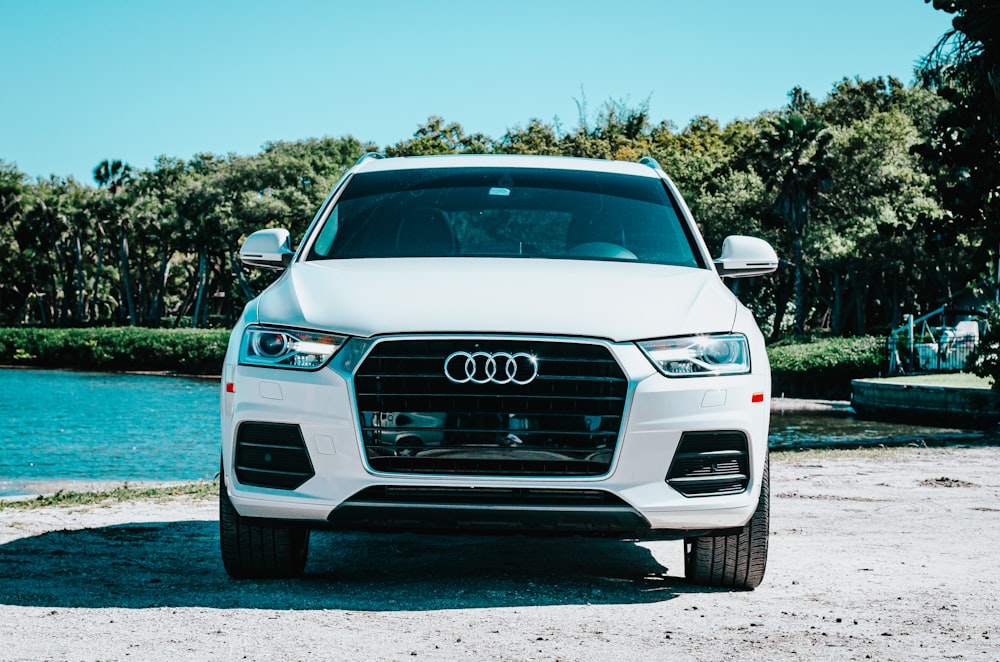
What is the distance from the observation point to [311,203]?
71.1m

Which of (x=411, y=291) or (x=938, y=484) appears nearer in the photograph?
(x=411, y=291)

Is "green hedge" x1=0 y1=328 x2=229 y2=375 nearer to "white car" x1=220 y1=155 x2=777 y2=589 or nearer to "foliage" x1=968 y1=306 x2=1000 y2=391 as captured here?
"foliage" x1=968 y1=306 x2=1000 y2=391

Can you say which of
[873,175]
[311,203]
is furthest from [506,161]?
[311,203]

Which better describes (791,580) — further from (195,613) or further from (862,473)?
(862,473)

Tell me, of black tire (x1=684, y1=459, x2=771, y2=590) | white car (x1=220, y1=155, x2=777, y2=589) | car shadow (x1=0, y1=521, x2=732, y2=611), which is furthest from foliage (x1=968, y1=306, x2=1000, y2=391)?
white car (x1=220, y1=155, x2=777, y2=589)

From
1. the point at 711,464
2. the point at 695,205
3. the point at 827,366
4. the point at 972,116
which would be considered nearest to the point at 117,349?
the point at 695,205

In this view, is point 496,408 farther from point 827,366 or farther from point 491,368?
point 827,366

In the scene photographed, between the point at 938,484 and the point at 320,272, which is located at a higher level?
the point at 320,272

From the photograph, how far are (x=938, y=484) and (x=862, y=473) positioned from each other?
1.17 meters

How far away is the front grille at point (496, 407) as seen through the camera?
15.1ft

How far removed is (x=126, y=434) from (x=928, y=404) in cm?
2187

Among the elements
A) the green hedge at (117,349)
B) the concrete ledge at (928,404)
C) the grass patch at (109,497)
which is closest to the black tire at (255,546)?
the grass patch at (109,497)

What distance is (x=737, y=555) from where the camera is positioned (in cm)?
525

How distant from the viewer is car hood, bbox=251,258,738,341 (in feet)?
15.3
